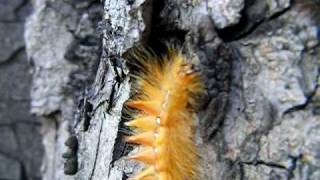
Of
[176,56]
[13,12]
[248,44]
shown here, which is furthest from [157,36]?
[13,12]

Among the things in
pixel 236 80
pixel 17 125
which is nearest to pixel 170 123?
pixel 236 80

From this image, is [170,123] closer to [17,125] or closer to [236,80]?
[236,80]

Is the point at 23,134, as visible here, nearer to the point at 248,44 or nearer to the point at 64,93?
the point at 64,93

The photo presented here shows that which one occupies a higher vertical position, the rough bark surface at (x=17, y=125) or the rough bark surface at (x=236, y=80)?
the rough bark surface at (x=236, y=80)

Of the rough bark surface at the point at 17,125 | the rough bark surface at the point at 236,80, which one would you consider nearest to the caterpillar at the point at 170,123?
the rough bark surface at the point at 236,80

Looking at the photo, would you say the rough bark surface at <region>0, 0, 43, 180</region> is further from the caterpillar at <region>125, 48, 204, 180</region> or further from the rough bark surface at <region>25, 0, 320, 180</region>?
the caterpillar at <region>125, 48, 204, 180</region>

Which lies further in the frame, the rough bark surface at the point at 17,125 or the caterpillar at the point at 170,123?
the rough bark surface at the point at 17,125

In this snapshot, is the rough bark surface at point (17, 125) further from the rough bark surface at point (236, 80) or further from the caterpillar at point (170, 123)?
the caterpillar at point (170, 123)
